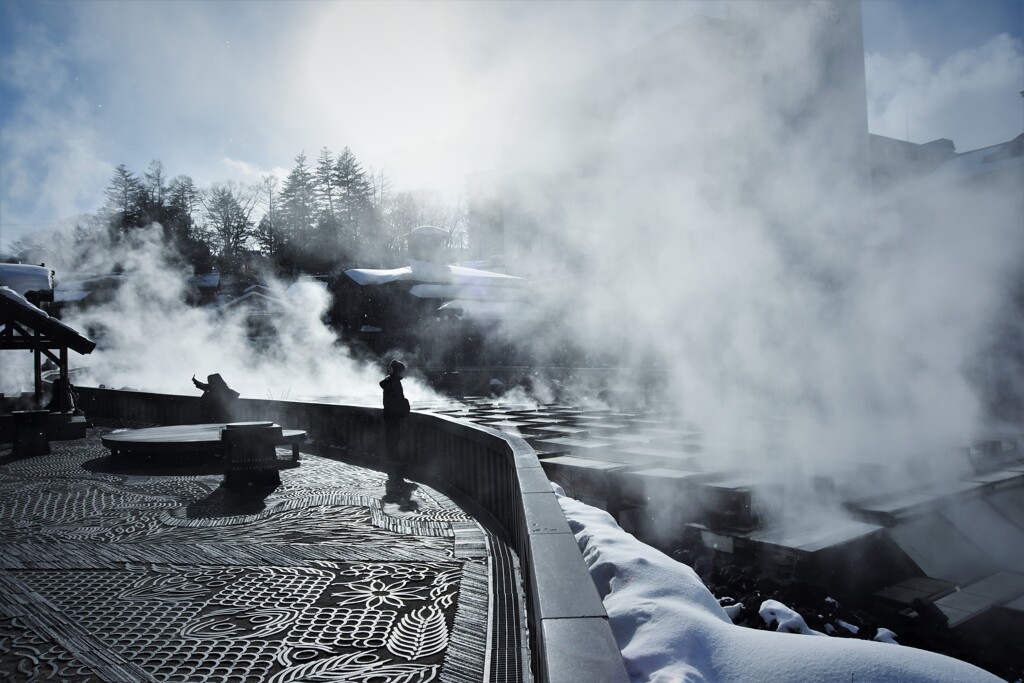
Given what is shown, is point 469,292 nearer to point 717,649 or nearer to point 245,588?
point 245,588

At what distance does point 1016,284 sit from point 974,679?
403 inches

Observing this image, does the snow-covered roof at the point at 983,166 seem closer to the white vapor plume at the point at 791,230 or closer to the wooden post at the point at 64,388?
the white vapor plume at the point at 791,230

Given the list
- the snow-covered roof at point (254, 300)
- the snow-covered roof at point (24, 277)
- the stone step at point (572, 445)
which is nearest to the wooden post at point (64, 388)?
the stone step at point (572, 445)

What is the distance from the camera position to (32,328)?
37.4 feet

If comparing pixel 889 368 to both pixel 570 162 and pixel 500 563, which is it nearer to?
pixel 570 162

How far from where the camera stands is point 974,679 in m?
2.01

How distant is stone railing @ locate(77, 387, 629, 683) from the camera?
1688 millimetres

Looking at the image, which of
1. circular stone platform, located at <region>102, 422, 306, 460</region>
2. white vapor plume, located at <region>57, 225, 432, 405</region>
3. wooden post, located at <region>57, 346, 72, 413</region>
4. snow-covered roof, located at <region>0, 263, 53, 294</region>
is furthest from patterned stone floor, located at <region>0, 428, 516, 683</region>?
snow-covered roof, located at <region>0, 263, 53, 294</region>

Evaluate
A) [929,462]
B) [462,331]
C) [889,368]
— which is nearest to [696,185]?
[889,368]

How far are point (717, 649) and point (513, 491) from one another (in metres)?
1.92

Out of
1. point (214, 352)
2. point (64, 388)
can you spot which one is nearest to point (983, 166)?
point (64, 388)

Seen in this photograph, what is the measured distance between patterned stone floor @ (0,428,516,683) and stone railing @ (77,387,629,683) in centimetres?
29

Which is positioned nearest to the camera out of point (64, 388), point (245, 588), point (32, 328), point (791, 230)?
point (245, 588)

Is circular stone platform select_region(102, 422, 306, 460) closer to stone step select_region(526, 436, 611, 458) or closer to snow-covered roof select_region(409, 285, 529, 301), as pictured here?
stone step select_region(526, 436, 611, 458)
